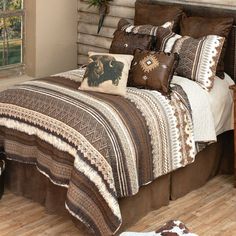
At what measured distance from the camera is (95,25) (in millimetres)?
5500

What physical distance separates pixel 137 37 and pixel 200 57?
1.77 ft

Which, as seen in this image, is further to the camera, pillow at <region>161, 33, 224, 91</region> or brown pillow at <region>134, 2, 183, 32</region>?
brown pillow at <region>134, 2, 183, 32</region>

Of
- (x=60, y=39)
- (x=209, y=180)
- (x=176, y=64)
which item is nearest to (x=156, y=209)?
(x=209, y=180)

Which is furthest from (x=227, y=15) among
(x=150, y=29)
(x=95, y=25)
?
(x=95, y=25)

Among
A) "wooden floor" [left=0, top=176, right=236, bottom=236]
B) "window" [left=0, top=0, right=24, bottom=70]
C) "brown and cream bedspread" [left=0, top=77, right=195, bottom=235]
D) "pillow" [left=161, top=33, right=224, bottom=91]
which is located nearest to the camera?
"brown and cream bedspread" [left=0, top=77, right=195, bottom=235]

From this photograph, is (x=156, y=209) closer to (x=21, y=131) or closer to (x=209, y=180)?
(x=209, y=180)

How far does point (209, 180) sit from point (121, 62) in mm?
1267

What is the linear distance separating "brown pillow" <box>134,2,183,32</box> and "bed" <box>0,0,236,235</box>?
19.3 inches

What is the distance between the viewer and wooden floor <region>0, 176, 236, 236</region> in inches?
144

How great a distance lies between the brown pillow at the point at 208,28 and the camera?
4.31 metres

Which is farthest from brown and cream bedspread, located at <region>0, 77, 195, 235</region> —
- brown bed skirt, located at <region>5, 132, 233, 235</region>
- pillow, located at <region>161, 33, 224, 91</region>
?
pillow, located at <region>161, 33, 224, 91</region>

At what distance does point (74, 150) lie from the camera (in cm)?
344

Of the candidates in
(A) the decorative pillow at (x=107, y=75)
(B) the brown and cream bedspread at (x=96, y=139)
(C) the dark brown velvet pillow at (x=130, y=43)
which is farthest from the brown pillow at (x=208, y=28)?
(A) the decorative pillow at (x=107, y=75)

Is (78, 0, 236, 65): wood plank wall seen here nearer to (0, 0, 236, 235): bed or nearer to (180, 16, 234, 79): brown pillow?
(180, 16, 234, 79): brown pillow
